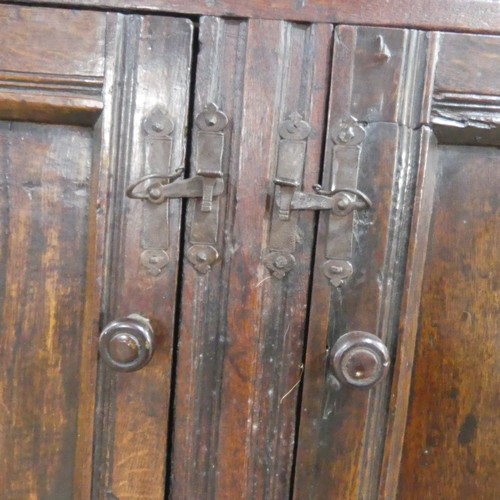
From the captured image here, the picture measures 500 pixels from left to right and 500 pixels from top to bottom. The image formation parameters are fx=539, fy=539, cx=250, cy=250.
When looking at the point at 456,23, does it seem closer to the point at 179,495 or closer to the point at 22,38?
the point at 22,38

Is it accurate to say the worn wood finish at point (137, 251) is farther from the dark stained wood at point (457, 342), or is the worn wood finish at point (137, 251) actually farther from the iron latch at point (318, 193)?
→ the dark stained wood at point (457, 342)

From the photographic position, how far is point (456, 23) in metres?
0.64

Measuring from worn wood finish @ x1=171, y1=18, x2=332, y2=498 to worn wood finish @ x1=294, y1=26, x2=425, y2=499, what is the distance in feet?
0.07

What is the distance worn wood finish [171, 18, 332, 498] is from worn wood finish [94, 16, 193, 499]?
0.02m

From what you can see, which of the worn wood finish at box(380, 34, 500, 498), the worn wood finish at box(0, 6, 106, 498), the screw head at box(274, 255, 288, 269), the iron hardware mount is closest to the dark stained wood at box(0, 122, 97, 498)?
the worn wood finish at box(0, 6, 106, 498)

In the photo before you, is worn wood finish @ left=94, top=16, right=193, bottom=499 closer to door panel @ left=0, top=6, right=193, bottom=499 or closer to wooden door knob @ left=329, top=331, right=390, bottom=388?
door panel @ left=0, top=6, right=193, bottom=499

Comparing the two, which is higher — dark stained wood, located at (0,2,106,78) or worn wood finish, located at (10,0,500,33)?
worn wood finish, located at (10,0,500,33)

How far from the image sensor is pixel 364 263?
66 centimetres

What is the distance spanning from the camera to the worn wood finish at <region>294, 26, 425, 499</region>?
25.3 inches

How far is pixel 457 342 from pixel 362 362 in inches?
6.4

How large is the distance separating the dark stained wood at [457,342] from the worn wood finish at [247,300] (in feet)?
0.57

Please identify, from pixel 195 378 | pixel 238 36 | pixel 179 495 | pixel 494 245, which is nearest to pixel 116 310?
pixel 195 378

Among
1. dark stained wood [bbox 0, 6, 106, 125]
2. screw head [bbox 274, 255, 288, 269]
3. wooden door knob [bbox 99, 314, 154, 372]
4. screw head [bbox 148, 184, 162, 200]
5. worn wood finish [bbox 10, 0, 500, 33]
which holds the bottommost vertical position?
wooden door knob [bbox 99, 314, 154, 372]

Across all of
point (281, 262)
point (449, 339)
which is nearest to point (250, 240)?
point (281, 262)
